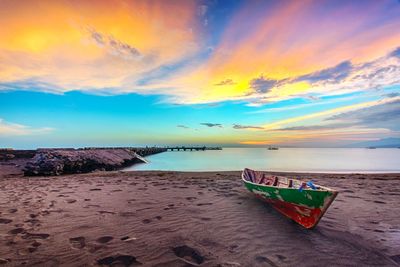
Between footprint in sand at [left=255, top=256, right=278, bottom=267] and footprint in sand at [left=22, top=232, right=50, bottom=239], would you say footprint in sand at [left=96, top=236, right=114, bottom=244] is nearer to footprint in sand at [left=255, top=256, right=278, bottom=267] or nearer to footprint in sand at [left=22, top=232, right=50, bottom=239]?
footprint in sand at [left=22, top=232, right=50, bottom=239]

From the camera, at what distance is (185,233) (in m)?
5.31

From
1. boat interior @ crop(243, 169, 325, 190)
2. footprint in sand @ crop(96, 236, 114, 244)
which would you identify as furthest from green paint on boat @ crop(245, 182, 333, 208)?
footprint in sand @ crop(96, 236, 114, 244)

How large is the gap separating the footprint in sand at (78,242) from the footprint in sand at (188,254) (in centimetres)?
183

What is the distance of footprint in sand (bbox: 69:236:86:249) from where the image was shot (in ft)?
15.1

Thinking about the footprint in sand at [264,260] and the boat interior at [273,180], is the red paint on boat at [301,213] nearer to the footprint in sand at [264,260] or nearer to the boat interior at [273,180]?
the boat interior at [273,180]

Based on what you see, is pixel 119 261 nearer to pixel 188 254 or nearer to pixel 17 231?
pixel 188 254

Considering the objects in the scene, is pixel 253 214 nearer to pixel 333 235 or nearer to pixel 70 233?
pixel 333 235

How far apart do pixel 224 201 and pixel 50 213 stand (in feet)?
17.5

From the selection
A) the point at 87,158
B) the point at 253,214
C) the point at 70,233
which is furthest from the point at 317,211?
the point at 87,158

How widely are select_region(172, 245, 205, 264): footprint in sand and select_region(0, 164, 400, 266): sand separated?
0.02 metres

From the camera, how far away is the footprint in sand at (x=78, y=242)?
4.62 m

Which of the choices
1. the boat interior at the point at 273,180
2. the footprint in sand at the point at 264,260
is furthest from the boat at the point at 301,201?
the footprint in sand at the point at 264,260

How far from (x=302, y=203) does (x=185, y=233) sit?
113 inches

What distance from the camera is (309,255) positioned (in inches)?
175
